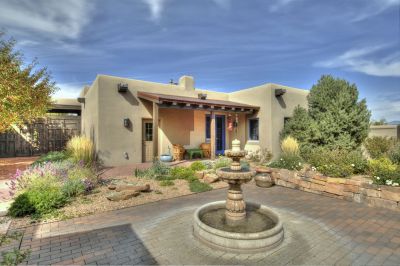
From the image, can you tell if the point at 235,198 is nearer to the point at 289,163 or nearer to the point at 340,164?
the point at 340,164

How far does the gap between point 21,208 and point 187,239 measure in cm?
373

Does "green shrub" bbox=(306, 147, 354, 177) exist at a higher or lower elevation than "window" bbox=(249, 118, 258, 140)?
lower

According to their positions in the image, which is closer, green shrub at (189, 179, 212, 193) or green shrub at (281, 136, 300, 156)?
green shrub at (189, 179, 212, 193)

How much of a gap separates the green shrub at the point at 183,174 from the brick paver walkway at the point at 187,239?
8.28 feet

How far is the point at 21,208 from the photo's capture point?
4.49 meters

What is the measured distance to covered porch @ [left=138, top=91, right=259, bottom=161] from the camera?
1045cm

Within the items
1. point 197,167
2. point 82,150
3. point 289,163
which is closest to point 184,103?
point 197,167

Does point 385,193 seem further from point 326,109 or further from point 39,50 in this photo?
point 39,50

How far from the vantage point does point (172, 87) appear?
12.3 meters

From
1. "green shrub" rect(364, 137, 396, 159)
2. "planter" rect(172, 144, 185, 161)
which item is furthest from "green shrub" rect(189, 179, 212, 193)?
"green shrub" rect(364, 137, 396, 159)

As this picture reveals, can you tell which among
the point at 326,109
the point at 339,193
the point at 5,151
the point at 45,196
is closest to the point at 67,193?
the point at 45,196

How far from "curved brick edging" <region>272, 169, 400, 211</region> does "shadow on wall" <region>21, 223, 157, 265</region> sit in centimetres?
542

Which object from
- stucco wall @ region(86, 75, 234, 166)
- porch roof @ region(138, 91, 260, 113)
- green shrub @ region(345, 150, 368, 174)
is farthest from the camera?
stucco wall @ region(86, 75, 234, 166)

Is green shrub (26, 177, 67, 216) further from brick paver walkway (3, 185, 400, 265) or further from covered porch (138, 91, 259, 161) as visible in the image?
covered porch (138, 91, 259, 161)
